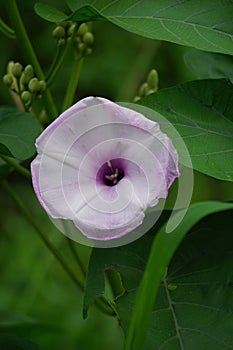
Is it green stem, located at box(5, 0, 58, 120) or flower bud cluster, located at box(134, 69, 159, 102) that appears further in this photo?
flower bud cluster, located at box(134, 69, 159, 102)

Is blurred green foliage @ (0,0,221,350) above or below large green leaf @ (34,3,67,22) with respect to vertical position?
below

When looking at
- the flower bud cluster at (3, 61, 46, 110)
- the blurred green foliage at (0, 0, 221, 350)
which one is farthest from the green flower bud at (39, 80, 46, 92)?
the blurred green foliage at (0, 0, 221, 350)

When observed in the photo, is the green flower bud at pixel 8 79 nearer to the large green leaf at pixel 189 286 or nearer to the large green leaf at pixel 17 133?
the large green leaf at pixel 17 133

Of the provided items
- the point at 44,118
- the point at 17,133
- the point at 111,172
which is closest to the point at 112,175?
the point at 111,172

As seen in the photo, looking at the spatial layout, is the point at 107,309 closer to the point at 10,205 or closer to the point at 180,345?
the point at 180,345

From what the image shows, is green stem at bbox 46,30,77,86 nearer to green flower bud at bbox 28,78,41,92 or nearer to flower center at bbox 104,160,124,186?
green flower bud at bbox 28,78,41,92

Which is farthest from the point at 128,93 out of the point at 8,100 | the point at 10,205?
the point at 10,205

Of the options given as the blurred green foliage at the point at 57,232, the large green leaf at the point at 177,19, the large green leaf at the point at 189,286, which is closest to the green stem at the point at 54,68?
the large green leaf at the point at 177,19

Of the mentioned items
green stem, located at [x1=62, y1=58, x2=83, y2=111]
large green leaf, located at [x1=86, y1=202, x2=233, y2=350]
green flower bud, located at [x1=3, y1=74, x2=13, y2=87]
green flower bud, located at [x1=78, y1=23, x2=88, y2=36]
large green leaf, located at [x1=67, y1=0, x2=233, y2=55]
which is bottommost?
large green leaf, located at [x1=86, y1=202, x2=233, y2=350]
